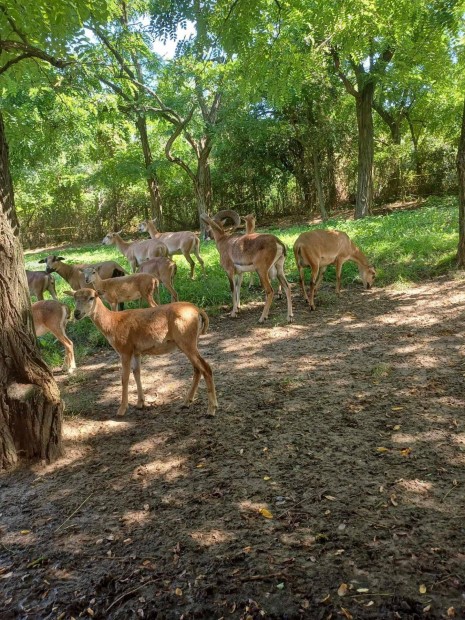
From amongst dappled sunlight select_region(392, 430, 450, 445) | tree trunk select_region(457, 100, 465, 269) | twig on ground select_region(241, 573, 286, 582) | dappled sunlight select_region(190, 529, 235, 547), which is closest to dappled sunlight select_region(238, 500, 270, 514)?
dappled sunlight select_region(190, 529, 235, 547)

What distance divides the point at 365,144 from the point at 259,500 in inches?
690

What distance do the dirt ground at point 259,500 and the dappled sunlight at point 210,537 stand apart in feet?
0.03

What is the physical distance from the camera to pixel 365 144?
1836cm

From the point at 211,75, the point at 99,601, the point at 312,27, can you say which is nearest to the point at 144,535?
the point at 99,601

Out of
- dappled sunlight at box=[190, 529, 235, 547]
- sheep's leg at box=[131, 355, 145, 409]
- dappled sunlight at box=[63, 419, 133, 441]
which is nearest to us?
dappled sunlight at box=[190, 529, 235, 547]

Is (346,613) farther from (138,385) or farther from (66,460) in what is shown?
(138,385)

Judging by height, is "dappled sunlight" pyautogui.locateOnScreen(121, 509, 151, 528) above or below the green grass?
below

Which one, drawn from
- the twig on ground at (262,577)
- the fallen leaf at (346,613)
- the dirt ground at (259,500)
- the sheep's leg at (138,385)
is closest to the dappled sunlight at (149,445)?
the dirt ground at (259,500)

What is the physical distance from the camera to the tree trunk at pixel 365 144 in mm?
18294

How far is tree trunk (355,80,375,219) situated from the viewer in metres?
18.3

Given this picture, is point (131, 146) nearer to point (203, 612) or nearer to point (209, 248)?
point (209, 248)

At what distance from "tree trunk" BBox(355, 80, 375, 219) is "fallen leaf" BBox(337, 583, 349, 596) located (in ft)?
58.2

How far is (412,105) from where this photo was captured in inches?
1093

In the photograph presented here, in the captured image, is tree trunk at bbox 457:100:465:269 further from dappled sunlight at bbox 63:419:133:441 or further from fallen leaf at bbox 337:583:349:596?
fallen leaf at bbox 337:583:349:596
